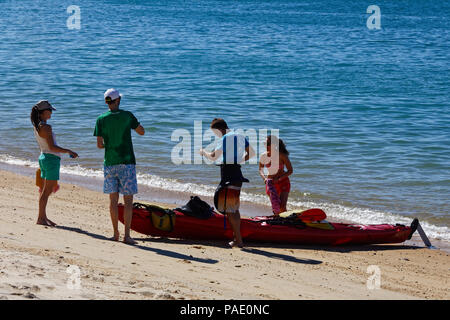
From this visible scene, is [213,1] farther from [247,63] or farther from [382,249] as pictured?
[382,249]

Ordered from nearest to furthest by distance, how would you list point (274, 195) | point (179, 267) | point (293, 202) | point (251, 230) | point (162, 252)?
1. point (179, 267)
2. point (162, 252)
3. point (251, 230)
4. point (274, 195)
5. point (293, 202)

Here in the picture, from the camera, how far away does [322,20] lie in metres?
41.7

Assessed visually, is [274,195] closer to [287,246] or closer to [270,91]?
[287,246]

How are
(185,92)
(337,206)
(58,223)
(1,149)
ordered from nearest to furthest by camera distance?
1. (58,223)
2. (337,206)
3. (1,149)
4. (185,92)

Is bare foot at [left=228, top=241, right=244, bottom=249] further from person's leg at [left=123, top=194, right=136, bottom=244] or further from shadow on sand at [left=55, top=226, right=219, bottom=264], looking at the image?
person's leg at [left=123, top=194, right=136, bottom=244]

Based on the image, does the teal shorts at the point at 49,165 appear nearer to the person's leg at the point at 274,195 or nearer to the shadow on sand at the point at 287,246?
the shadow on sand at the point at 287,246

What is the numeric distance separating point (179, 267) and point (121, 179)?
4.46 ft

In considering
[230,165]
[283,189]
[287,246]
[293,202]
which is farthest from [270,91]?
[230,165]

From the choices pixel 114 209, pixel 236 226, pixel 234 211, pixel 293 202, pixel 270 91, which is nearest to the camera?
pixel 114 209

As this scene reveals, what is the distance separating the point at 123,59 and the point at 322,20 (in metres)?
17.2

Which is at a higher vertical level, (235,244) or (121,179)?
(121,179)

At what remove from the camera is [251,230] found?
27.3 feet

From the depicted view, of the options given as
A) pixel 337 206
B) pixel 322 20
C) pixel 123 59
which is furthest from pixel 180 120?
pixel 322 20

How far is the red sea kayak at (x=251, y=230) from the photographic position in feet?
27.2
